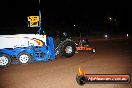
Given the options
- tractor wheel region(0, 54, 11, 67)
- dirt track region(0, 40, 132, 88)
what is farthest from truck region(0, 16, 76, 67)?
dirt track region(0, 40, 132, 88)

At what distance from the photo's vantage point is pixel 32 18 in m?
14.8

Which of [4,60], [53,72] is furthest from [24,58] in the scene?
[53,72]

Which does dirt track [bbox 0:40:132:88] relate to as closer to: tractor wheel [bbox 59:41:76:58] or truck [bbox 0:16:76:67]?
truck [bbox 0:16:76:67]

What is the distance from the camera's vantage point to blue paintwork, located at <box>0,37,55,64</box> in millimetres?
13291

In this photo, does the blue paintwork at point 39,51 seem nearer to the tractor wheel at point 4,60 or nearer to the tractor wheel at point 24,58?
the tractor wheel at point 24,58

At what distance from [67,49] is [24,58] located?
2.94 metres

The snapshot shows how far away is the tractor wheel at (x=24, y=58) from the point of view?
526 inches

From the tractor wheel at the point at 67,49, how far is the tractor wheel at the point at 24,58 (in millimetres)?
2309

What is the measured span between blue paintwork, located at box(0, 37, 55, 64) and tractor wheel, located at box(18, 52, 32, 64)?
17 centimetres

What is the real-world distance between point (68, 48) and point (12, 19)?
1648 inches

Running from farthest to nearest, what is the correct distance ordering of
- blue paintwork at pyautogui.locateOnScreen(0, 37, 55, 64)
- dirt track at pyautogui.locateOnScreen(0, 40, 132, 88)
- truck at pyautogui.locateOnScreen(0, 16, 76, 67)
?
1. blue paintwork at pyautogui.locateOnScreen(0, 37, 55, 64)
2. truck at pyautogui.locateOnScreen(0, 16, 76, 67)
3. dirt track at pyautogui.locateOnScreen(0, 40, 132, 88)

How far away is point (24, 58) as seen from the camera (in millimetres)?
13398

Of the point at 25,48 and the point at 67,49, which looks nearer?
the point at 25,48

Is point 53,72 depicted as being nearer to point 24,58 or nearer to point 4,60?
point 24,58
